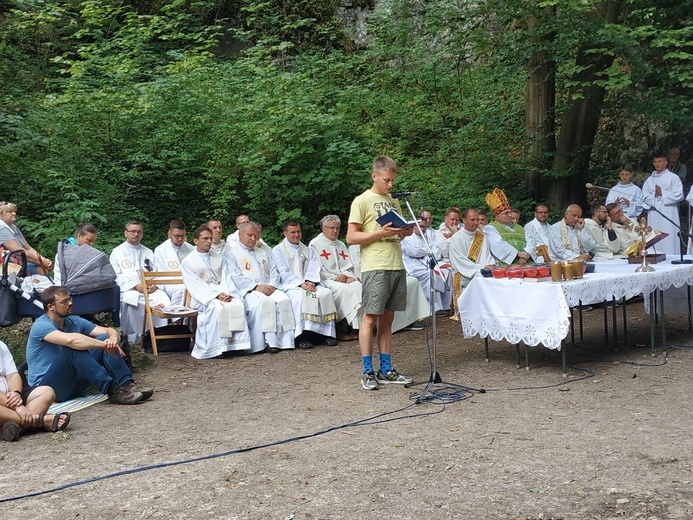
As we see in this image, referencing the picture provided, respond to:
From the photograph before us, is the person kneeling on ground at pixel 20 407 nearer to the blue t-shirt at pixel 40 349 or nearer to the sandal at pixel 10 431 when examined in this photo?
the sandal at pixel 10 431

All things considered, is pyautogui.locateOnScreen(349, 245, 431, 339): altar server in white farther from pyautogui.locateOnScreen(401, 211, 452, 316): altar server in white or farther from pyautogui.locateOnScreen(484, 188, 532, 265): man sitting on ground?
pyautogui.locateOnScreen(484, 188, 532, 265): man sitting on ground

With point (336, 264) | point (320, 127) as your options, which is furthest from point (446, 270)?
point (320, 127)

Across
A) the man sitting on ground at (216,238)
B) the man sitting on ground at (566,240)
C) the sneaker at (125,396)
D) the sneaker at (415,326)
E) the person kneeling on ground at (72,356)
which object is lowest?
the sneaker at (415,326)

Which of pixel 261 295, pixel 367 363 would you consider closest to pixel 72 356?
pixel 367 363

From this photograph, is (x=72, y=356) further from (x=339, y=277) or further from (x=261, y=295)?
(x=339, y=277)

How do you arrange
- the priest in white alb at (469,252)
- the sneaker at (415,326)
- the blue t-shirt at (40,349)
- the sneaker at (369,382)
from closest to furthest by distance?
the blue t-shirt at (40,349), the sneaker at (369,382), the priest in white alb at (469,252), the sneaker at (415,326)

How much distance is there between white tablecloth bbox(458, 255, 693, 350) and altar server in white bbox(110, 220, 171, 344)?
13.5 feet

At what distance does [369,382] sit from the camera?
22.5 ft

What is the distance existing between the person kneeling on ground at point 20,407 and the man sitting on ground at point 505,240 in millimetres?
6144

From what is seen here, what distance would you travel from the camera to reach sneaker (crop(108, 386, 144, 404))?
22.0 ft

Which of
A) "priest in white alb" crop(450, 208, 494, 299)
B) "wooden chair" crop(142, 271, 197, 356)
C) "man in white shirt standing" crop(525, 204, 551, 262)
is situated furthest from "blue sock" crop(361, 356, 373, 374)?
"man in white shirt standing" crop(525, 204, 551, 262)

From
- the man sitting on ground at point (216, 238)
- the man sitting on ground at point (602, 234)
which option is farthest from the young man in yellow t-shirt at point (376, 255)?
the man sitting on ground at point (602, 234)

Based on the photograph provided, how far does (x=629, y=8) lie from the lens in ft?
42.3

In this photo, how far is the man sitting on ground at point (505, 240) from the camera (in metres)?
10.3
